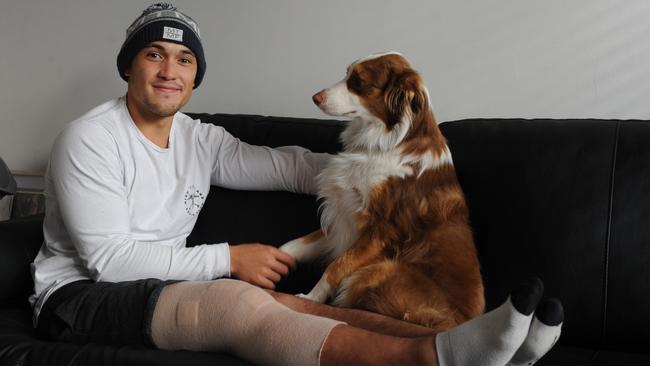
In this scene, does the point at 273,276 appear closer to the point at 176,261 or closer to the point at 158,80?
the point at 176,261

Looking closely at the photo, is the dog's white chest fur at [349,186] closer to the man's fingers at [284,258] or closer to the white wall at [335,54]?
the man's fingers at [284,258]

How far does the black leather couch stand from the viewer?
1884 mm

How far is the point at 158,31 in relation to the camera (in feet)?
6.66

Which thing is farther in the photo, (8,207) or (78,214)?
(8,207)

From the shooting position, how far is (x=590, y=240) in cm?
194

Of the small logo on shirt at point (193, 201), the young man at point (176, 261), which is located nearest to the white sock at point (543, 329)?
the young man at point (176, 261)

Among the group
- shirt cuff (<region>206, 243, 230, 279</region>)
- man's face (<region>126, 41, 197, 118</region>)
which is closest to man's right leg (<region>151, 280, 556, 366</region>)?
shirt cuff (<region>206, 243, 230, 279</region>)

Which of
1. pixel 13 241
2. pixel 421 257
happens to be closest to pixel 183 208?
pixel 13 241

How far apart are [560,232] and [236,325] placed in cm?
101

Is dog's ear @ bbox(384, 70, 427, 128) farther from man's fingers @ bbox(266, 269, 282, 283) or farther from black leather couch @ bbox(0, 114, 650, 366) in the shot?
man's fingers @ bbox(266, 269, 282, 283)

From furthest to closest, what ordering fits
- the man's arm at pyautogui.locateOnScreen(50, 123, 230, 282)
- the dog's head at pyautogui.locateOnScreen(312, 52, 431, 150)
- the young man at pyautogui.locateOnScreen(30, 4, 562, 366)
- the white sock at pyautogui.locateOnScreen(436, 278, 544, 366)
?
the dog's head at pyautogui.locateOnScreen(312, 52, 431, 150), the man's arm at pyautogui.locateOnScreen(50, 123, 230, 282), the young man at pyautogui.locateOnScreen(30, 4, 562, 366), the white sock at pyautogui.locateOnScreen(436, 278, 544, 366)

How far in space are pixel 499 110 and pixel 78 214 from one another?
154cm

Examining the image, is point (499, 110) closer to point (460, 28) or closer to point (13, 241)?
point (460, 28)

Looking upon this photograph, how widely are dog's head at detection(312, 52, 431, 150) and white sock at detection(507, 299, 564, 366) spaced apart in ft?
2.66
